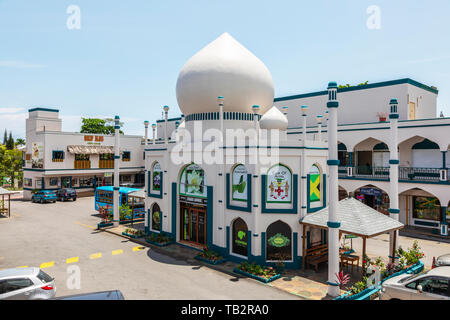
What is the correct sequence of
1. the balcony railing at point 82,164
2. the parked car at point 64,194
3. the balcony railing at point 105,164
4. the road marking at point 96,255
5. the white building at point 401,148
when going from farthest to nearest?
1. the balcony railing at point 105,164
2. the balcony railing at point 82,164
3. the parked car at point 64,194
4. the white building at point 401,148
5. the road marking at point 96,255

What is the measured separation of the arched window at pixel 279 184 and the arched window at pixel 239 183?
1.30m

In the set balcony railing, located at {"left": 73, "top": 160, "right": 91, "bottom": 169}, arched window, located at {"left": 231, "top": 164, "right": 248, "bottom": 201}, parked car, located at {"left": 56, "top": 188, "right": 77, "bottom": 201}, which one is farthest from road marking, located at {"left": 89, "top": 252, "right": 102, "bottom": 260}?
balcony railing, located at {"left": 73, "top": 160, "right": 91, "bottom": 169}

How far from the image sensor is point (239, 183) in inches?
675

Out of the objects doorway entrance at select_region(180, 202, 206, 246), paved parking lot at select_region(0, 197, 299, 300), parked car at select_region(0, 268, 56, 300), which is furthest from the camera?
doorway entrance at select_region(180, 202, 206, 246)

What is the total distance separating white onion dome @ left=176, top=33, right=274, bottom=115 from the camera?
1970cm

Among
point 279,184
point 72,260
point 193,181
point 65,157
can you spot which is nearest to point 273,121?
point 279,184

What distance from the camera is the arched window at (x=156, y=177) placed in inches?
878

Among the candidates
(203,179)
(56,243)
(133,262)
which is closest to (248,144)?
(203,179)

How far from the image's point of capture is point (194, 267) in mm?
16328

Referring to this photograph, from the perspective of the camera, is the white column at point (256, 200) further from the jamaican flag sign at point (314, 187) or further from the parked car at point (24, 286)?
the parked car at point (24, 286)

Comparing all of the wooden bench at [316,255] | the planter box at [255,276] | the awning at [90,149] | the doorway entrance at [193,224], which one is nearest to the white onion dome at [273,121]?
the doorway entrance at [193,224]

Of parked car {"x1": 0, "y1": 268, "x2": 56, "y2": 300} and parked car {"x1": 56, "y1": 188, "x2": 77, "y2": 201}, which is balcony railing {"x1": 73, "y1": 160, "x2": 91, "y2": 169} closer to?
parked car {"x1": 56, "y1": 188, "x2": 77, "y2": 201}

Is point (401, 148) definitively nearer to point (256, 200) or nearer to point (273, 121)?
point (273, 121)

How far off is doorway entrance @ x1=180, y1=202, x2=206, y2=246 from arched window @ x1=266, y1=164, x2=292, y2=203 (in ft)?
15.9
